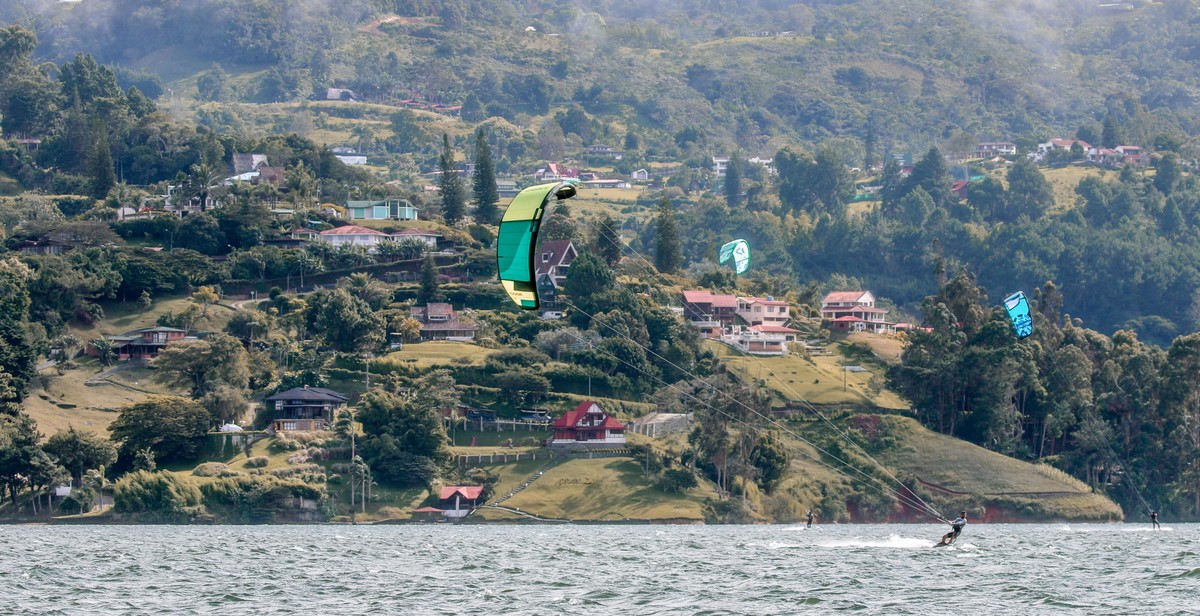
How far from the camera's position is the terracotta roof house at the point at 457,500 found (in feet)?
277

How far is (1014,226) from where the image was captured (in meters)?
176

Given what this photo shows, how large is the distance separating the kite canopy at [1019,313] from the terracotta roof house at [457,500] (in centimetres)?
3054

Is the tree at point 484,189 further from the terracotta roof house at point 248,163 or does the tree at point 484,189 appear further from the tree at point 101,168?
the tree at point 101,168

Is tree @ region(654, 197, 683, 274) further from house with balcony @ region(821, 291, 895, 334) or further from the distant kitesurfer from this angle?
the distant kitesurfer

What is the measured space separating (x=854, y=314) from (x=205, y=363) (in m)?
51.1

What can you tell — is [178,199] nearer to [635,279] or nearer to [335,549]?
[635,279]


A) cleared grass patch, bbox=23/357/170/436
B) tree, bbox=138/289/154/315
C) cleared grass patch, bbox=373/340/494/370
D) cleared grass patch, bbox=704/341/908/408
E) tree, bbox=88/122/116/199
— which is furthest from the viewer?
tree, bbox=88/122/116/199

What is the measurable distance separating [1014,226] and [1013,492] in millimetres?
Answer: 87970

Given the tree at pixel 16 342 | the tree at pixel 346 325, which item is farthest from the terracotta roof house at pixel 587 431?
the tree at pixel 16 342

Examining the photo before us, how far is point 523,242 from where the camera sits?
42.0 metres

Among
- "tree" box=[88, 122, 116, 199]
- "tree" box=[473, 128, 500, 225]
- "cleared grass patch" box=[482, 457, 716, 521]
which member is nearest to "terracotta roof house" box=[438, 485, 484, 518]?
"cleared grass patch" box=[482, 457, 716, 521]

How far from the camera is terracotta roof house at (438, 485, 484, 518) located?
84562 millimetres

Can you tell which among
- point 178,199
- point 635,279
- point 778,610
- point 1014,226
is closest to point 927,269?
point 1014,226

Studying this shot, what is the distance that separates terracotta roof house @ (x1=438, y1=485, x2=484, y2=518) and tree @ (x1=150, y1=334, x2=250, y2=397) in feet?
46.9
